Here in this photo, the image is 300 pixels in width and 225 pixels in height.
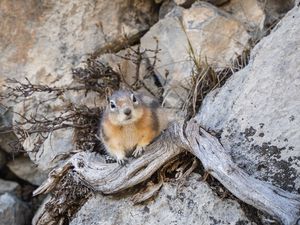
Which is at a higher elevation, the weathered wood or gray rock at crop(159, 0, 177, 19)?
gray rock at crop(159, 0, 177, 19)

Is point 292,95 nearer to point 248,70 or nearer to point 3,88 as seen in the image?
point 248,70

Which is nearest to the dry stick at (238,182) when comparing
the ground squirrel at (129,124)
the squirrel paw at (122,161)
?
the ground squirrel at (129,124)

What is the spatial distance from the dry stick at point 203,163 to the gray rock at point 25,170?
1.13 meters

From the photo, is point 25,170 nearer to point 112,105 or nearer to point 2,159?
point 2,159

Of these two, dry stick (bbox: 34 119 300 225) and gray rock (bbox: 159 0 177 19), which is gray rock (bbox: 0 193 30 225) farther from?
gray rock (bbox: 159 0 177 19)

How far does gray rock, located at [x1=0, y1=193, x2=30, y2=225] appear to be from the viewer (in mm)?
6809

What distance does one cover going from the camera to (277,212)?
4.51 meters

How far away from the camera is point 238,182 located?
189 inches

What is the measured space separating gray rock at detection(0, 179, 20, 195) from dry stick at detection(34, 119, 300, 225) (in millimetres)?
Result: 1098

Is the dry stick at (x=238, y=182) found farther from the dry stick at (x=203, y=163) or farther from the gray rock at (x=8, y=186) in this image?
the gray rock at (x=8, y=186)

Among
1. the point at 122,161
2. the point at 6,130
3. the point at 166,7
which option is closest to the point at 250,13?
the point at 166,7

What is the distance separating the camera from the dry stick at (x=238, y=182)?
451 cm

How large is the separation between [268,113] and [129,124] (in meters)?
1.28

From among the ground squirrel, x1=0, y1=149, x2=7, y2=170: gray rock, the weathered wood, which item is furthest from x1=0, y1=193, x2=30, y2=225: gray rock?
the ground squirrel
